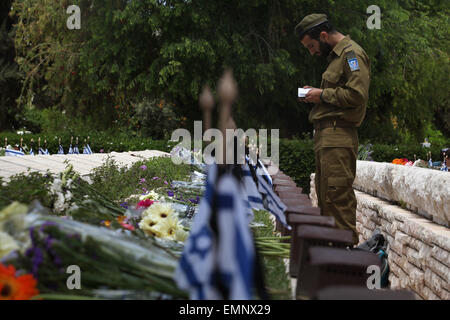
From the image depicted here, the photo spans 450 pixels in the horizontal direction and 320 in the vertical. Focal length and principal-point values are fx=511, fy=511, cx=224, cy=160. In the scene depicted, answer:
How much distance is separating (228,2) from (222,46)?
231cm

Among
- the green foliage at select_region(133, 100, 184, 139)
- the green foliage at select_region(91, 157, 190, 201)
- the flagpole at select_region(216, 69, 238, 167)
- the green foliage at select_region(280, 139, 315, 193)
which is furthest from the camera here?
the green foliage at select_region(133, 100, 184, 139)

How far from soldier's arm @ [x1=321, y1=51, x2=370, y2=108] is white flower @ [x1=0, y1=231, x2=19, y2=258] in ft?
8.86

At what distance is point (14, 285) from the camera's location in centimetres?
177

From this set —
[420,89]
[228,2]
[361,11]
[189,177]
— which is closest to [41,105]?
[228,2]

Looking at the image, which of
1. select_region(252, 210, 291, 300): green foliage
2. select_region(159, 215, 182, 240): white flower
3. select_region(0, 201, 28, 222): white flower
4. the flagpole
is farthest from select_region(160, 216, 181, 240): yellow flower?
the flagpole

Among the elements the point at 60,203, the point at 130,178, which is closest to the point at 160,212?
the point at 60,203

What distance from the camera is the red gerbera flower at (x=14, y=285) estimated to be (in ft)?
5.74

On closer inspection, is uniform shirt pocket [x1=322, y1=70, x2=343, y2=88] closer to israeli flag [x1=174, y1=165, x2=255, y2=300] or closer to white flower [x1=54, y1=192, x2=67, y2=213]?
white flower [x1=54, y1=192, x2=67, y2=213]

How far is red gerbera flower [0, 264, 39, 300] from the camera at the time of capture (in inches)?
68.8

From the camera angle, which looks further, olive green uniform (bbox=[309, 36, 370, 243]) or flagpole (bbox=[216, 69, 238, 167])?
olive green uniform (bbox=[309, 36, 370, 243])

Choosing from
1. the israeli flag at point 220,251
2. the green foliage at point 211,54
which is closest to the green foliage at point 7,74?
the green foliage at point 211,54

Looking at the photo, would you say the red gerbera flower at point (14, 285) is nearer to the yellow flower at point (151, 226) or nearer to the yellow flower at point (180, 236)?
the yellow flower at point (151, 226)

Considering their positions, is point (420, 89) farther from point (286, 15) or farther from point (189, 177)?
point (189, 177)

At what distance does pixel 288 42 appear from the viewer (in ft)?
56.5
